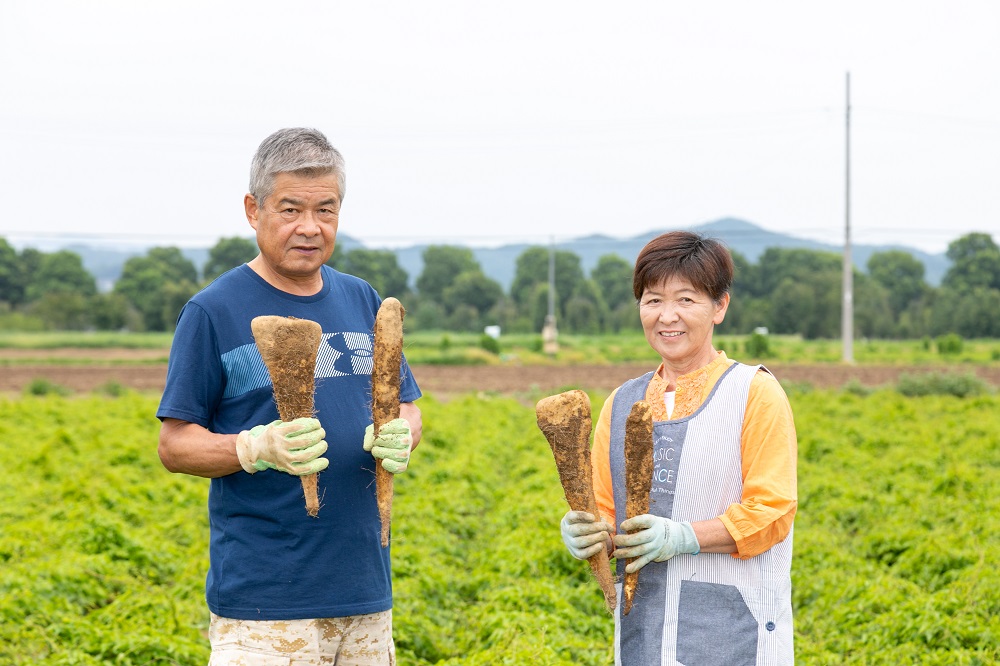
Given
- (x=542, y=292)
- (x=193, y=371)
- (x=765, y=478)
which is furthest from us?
(x=542, y=292)

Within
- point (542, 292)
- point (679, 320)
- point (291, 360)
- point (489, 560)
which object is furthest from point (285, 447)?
point (542, 292)

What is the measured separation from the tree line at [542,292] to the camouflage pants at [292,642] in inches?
1696

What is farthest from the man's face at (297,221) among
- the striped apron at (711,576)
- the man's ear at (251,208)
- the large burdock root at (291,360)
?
the striped apron at (711,576)

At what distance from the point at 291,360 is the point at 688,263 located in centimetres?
113

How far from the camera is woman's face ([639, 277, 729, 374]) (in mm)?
2621

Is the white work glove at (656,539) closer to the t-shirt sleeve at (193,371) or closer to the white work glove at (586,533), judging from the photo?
the white work glove at (586,533)

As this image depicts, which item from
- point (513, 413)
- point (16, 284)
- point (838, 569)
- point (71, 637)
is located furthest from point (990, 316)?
point (16, 284)

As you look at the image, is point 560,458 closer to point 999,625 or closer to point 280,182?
point 280,182

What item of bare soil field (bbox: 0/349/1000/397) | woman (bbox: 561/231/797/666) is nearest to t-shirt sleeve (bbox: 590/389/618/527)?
woman (bbox: 561/231/797/666)

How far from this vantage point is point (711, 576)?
2582 millimetres

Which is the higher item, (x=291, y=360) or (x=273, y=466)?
(x=291, y=360)

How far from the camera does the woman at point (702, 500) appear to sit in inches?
98.3

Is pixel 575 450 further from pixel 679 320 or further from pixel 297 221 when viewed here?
pixel 297 221

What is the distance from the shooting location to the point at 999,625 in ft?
17.1
